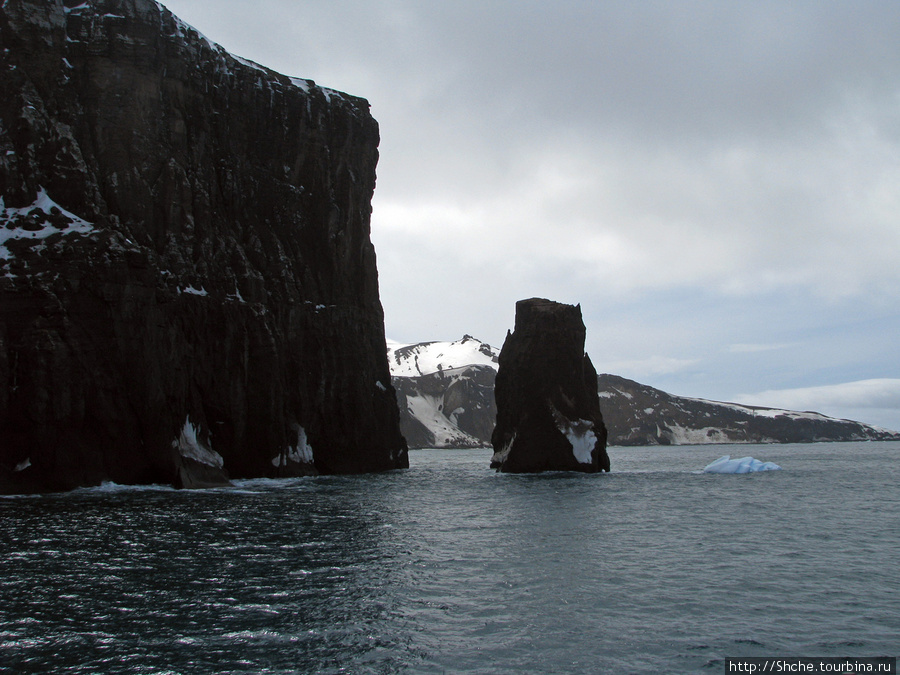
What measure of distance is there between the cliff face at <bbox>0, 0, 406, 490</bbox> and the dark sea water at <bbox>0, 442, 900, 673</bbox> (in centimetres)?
1199

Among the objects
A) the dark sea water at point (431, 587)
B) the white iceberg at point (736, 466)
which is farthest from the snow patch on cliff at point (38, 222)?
the white iceberg at point (736, 466)

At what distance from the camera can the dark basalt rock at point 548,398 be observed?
281 ft

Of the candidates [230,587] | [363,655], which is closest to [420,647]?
[363,655]

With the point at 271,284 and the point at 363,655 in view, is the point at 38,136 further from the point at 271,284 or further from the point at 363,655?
the point at 363,655

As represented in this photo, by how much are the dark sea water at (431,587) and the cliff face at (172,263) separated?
11987 millimetres

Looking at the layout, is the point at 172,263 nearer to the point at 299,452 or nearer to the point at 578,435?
the point at 299,452

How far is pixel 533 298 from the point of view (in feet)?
312

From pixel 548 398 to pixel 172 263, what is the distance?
44377 mm

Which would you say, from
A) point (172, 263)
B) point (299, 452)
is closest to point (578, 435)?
point (299, 452)

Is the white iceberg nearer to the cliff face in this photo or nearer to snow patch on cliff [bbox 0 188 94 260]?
the cliff face

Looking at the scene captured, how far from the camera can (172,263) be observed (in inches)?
2603

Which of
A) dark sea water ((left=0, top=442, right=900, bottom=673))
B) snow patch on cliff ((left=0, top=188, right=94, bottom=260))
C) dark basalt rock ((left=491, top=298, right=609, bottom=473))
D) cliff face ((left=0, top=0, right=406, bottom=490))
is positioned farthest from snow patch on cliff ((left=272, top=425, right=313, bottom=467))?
snow patch on cliff ((left=0, top=188, right=94, bottom=260))

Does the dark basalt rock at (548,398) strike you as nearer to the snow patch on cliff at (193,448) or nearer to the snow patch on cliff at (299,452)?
the snow patch on cliff at (299,452)

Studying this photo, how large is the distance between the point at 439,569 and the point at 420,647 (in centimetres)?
898
